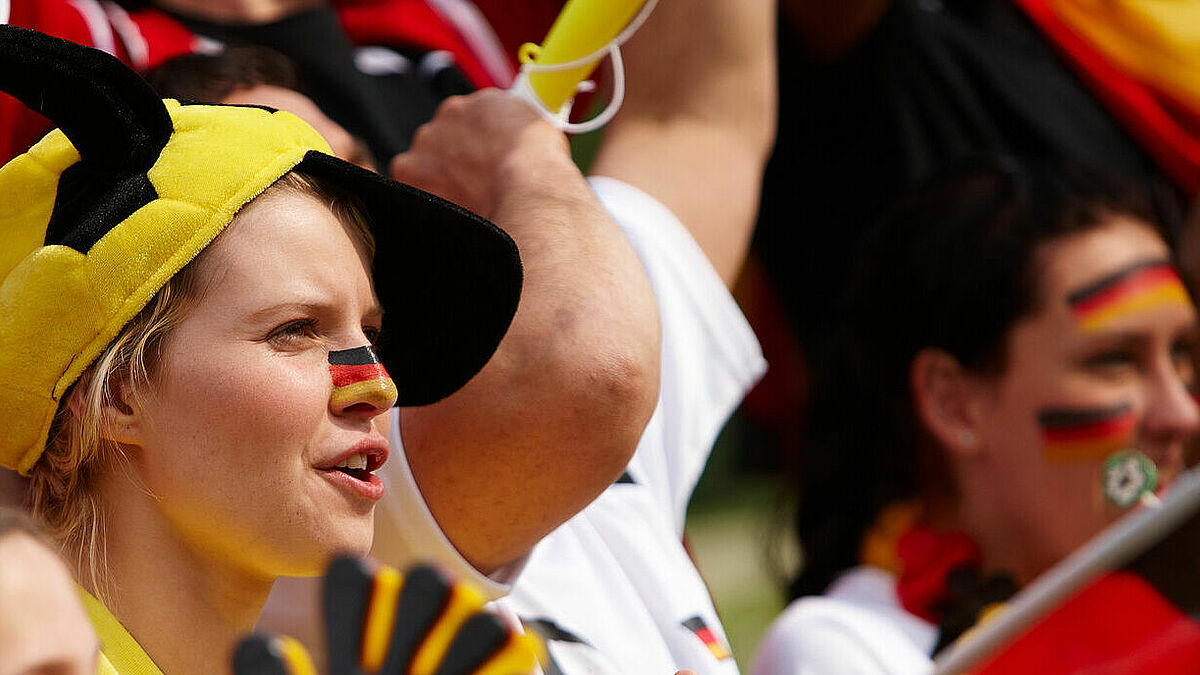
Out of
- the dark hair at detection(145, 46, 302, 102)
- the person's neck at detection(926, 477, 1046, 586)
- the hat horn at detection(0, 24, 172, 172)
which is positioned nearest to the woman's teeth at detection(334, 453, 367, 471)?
the hat horn at detection(0, 24, 172, 172)

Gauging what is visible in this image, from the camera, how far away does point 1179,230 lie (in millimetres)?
2443

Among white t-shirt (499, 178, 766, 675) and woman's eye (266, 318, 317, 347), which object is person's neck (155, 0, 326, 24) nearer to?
white t-shirt (499, 178, 766, 675)

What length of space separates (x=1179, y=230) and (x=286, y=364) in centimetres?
172

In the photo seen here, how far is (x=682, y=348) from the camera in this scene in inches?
67.9

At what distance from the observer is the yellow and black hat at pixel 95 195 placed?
108 cm

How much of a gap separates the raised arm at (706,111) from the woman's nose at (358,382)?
→ 779 mm

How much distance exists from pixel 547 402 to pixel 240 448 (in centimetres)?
29

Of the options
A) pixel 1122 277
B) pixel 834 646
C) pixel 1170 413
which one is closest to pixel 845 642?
pixel 834 646

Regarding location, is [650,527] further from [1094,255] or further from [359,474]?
[1094,255]

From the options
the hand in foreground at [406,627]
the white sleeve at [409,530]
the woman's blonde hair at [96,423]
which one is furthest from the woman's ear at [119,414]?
the hand in foreground at [406,627]

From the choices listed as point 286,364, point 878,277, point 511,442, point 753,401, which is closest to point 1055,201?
point 878,277

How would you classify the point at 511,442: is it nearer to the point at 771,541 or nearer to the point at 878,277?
the point at 878,277

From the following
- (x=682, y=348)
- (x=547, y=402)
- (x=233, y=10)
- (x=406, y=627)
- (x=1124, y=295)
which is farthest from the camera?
(x=1124, y=295)

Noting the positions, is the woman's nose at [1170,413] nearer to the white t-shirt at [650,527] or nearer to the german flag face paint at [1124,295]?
the german flag face paint at [1124,295]
